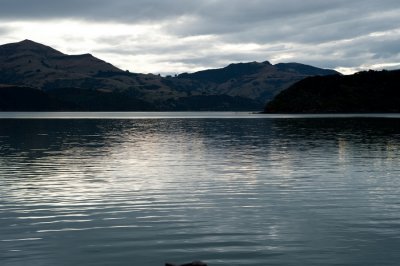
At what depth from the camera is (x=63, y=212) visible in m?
32.6

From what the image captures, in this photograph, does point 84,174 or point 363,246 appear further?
point 84,174

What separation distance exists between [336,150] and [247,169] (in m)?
28.0

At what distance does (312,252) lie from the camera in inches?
922

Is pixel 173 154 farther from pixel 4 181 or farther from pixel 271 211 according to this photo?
pixel 271 211

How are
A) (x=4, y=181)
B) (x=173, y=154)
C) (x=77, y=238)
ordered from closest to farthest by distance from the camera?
(x=77, y=238)
(x=4, y=181)
(x=173, y=154)

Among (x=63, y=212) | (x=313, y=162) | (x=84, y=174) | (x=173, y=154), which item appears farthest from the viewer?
(x=173, y=154)

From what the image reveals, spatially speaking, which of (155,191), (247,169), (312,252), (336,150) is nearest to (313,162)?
(247,169)

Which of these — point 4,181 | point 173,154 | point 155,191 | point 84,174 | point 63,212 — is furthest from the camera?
point 173,154

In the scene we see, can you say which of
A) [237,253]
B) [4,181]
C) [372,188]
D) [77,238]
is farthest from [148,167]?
[237,253]

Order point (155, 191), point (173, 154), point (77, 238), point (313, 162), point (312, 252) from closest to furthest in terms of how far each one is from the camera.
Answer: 1. point (312, 252)
2. point (77, 238)
3. point (155, 191)
4. point (313, 162)
5. point (173, 154)

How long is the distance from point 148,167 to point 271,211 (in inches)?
1111

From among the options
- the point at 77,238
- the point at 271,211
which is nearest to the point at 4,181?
the point at 77,238

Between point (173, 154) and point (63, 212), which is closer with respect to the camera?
point (63, 212)

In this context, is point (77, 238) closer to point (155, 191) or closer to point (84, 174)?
point (155, 191)
